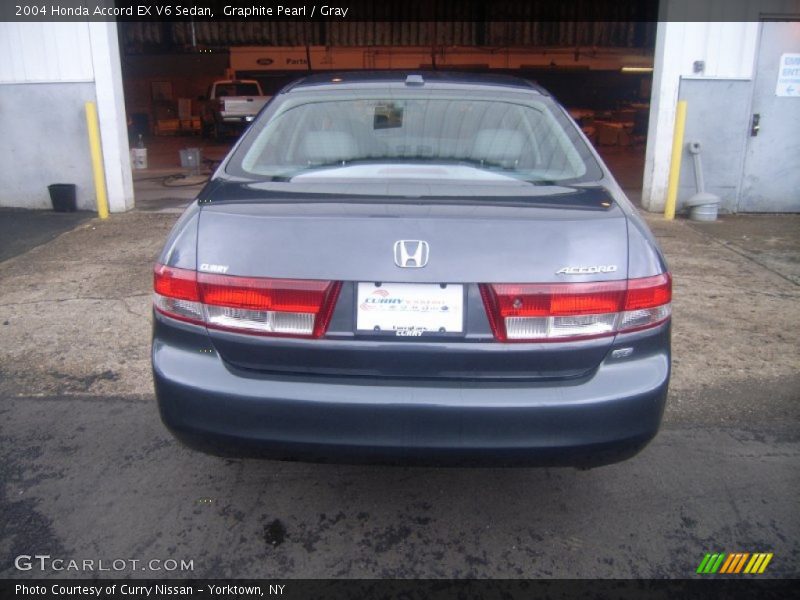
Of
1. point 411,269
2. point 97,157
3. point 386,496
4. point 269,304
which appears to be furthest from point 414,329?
point 97,157

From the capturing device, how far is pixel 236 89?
68.9 feet

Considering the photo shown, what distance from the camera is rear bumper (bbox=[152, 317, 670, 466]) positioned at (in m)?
2.05

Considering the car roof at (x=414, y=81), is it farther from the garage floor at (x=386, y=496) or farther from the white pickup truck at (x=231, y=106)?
the white pickup truck at (x=231, y=106)

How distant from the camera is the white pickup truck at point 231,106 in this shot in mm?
18969

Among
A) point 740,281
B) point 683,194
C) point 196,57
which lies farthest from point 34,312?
point 196,57

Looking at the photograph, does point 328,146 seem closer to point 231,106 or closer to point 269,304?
point 269,304

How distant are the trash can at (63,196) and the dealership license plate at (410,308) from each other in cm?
778

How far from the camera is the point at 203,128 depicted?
73.8 feet

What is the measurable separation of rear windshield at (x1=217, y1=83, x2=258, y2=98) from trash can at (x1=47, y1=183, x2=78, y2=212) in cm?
1320

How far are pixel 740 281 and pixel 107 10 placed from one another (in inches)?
301

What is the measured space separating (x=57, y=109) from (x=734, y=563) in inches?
348

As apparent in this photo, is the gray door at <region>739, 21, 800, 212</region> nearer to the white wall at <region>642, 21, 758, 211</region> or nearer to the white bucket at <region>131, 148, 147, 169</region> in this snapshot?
the white wall at <region>642, 21, 758, 211</region>

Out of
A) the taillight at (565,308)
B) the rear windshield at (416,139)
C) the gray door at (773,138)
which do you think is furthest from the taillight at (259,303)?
the gray door at (773,138)

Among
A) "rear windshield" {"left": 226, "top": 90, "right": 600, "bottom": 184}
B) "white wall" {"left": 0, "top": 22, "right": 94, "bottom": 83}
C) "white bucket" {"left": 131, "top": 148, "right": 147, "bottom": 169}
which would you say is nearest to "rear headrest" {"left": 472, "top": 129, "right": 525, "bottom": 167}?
"rear windshield" {"left": 226, "top": 90, "right": 600, "bottom": 184}
